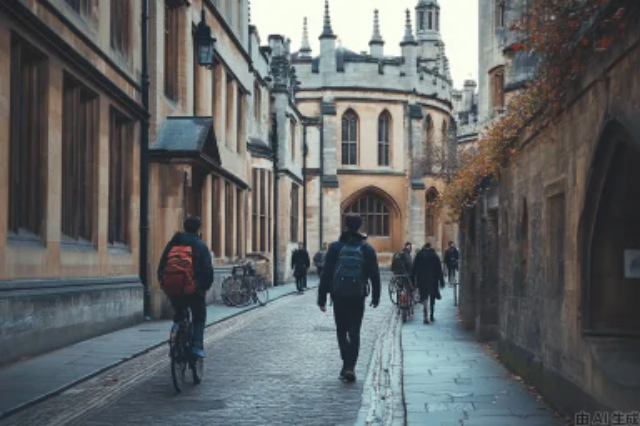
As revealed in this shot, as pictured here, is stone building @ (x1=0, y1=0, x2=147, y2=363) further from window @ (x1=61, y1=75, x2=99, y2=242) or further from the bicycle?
the bicycle

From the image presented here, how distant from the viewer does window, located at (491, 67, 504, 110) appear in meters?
25.4

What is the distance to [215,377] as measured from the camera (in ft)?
35.5

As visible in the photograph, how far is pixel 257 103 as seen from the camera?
35.4 meters

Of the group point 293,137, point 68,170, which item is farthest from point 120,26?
point 293,137

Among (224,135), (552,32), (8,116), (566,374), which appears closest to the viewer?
(552,32)

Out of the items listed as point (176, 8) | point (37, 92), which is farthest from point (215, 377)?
point (176, 8)

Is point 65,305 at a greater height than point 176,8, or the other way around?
point 176,8

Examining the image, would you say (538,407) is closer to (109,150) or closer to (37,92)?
(37,92)

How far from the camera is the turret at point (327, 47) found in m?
54.9

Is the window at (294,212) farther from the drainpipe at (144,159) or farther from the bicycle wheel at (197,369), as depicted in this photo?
the bicycle wheel at (197,369)

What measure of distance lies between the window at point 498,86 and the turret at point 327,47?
1158 inches

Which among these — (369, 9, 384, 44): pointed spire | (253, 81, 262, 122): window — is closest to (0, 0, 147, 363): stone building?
(253, 81, 262, 122): window

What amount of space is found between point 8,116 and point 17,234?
161 cm

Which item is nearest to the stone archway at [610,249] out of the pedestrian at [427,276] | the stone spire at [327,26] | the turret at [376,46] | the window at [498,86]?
the pedestrian at [427,276]
